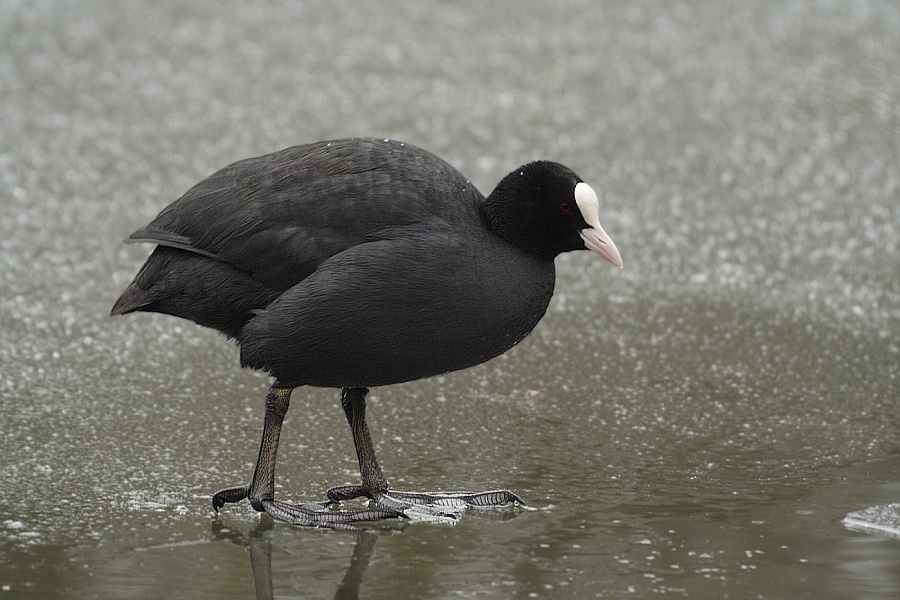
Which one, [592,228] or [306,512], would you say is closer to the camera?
[306,512]

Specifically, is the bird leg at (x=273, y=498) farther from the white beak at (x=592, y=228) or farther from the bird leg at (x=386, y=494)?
the white beak at (x=592, y=228)

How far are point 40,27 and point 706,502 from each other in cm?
617

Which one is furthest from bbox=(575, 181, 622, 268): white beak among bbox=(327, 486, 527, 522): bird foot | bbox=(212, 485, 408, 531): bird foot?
bbox=(212, 485, 408, 531): bird foot

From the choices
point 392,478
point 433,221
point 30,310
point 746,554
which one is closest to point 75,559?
point 392,478

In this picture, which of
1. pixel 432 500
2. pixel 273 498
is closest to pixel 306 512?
pixel 273 498

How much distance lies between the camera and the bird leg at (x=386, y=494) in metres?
3.45

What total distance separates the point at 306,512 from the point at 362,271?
691 mm

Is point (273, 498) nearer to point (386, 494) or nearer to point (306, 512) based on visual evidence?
point (306, 512)

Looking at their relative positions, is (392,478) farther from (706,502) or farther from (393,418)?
(706,502)

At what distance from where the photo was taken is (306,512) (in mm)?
3369

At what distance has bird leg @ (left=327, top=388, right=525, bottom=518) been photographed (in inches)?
136

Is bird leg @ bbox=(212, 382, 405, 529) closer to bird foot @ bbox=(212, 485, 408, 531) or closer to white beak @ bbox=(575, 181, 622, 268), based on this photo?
bird foot @ bbox=(212, 485, 408, 531)

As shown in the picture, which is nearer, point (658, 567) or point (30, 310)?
point (658, 567)

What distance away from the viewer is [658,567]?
3.06 meters
